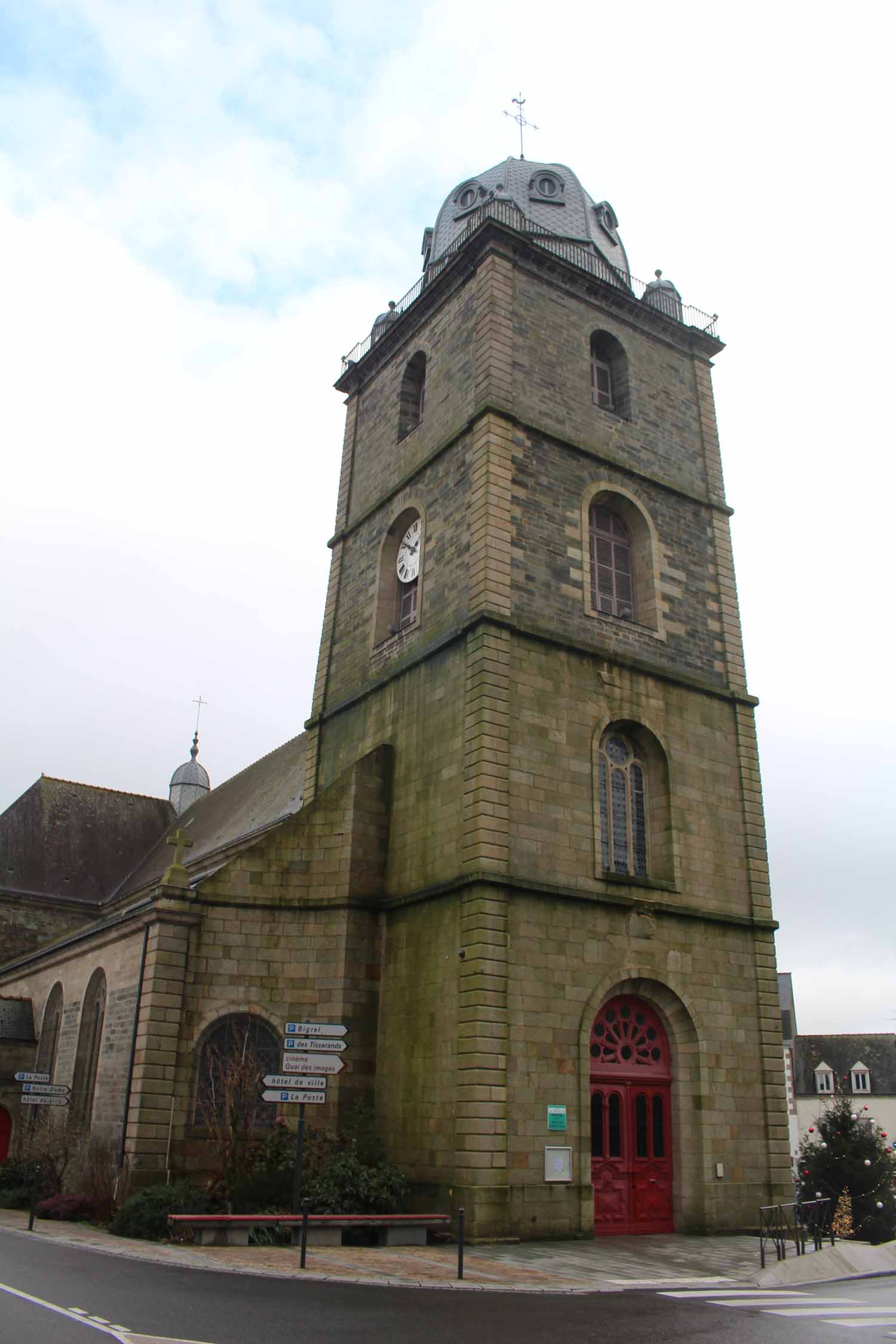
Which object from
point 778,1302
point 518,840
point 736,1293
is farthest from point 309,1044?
point 778,1302

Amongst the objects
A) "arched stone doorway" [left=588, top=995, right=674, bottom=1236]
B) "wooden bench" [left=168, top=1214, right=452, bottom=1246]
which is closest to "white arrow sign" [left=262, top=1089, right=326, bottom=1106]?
"wooden bench" [left=168, top=1214, right=452, bottom=1246]

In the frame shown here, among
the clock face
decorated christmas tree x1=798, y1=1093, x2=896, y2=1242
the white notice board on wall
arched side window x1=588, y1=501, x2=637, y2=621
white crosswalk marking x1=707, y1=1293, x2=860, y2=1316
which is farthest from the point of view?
the clock face

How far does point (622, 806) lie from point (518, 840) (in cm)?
280

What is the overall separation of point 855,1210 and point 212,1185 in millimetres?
12543

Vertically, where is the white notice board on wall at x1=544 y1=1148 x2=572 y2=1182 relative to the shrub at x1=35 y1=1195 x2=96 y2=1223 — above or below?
above

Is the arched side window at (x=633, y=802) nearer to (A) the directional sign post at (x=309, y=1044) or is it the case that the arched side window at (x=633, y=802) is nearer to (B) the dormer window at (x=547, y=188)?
(A) the directional sign post at (x=309, y=1044)

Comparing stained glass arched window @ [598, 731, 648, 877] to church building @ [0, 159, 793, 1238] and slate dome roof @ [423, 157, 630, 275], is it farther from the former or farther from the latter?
slate dome roof @ [423, 157, 630, 275]

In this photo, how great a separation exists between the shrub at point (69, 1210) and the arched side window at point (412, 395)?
15.6 m

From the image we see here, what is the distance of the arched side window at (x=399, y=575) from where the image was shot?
21.2 metres

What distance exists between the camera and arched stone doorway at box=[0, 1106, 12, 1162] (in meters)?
Answer: 28.2

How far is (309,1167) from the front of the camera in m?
15.4

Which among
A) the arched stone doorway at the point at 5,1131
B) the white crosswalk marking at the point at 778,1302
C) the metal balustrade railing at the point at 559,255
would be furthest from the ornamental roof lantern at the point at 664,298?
the arched stone doorway at the point at 5,1131

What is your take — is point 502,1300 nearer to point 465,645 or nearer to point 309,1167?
point 309,1167

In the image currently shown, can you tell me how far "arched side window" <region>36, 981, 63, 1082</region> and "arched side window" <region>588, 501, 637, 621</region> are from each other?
1518 cm
